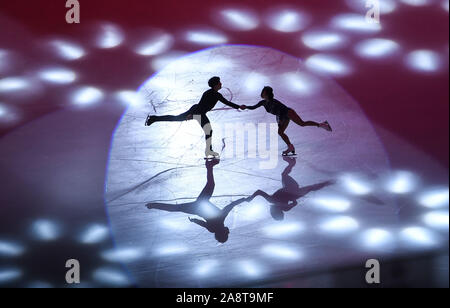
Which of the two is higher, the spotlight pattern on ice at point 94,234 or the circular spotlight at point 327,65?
the circular spotlight at point 327,65

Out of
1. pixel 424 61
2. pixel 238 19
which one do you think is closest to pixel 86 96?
pixel 238 19

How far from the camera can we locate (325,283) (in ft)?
5.92

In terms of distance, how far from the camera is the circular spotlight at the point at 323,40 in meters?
2.15

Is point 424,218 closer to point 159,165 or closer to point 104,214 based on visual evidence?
point 159,165

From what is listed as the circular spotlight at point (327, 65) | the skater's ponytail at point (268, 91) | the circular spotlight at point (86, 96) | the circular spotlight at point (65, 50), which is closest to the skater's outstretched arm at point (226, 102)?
the skater's ponytail at point (268, 91)

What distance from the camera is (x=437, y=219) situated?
206cm

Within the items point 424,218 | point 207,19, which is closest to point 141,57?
point 207,19

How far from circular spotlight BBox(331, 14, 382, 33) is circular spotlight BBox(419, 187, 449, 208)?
0.71m

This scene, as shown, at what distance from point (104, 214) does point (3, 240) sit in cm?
37

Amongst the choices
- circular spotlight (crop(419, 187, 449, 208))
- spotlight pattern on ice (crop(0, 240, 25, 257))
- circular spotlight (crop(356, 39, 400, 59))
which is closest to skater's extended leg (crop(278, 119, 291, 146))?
circular spotlight (crop(356, 39, 400, 59))

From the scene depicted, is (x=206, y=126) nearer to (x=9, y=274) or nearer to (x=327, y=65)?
(x=327, y=65)

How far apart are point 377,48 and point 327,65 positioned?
9.1 inches

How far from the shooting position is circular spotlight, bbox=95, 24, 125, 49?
2041mm

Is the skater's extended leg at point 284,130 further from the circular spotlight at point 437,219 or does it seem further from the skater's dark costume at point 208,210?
the circular spotlight at point 437,219
